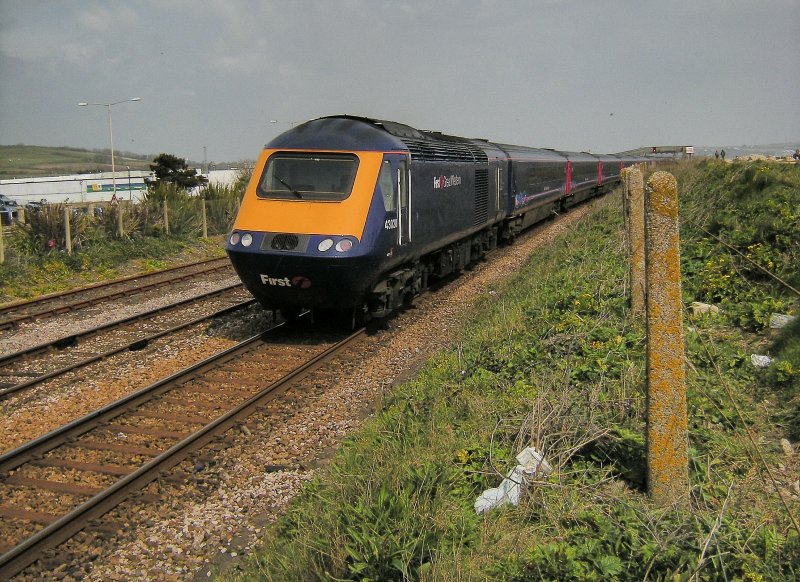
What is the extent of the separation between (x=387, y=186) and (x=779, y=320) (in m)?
5.29

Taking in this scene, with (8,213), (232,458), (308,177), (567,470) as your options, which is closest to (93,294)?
(308,177)

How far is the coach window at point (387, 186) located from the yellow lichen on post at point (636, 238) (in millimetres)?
3348

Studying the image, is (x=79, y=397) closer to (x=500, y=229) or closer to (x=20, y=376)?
(x=20, y=376)

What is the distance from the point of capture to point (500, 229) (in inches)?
774

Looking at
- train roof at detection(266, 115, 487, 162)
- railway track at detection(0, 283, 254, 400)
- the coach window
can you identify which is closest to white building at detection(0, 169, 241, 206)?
railway track at detection(0, 283, 254, 400)

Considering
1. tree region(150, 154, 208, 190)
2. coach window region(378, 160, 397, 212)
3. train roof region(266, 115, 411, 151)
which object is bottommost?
coach window region(378, 160, 397, 212)

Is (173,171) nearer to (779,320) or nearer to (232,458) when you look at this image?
(232,458)

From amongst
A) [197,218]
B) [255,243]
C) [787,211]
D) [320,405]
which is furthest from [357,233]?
[197,218]

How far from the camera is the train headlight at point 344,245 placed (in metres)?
9.02

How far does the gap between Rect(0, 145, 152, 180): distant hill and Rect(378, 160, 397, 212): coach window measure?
111 meters

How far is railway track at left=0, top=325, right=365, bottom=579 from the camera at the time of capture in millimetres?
5168

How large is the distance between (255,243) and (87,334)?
3424mm

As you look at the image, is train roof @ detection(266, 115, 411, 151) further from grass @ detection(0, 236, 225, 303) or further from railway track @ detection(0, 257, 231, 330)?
grass @ detection(0, 236, 225, 303)

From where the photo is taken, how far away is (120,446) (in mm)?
6484
